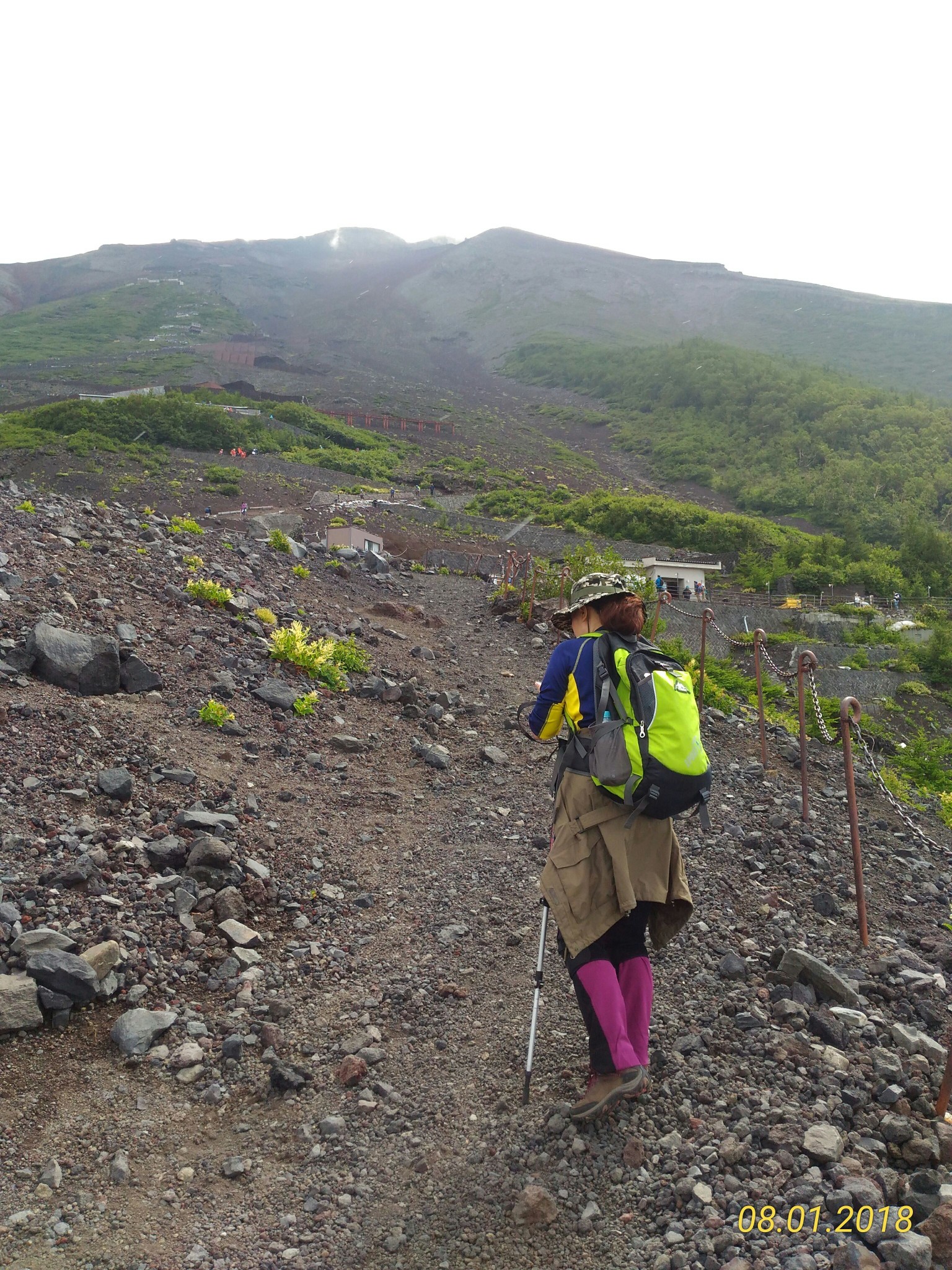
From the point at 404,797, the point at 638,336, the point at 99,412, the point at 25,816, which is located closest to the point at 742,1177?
the point at 25,816

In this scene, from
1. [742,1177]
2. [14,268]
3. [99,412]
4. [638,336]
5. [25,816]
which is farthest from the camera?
[14,268]

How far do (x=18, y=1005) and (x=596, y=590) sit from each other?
2.85 m

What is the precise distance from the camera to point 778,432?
7956 centimetres

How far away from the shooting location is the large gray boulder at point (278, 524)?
20.0 metres

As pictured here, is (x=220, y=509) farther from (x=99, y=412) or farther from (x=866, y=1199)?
(x=866, y=1199)

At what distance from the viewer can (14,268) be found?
520 feet

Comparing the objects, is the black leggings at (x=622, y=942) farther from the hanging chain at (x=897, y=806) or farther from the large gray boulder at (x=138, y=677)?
the large gray boulder at (x=138, y=677)

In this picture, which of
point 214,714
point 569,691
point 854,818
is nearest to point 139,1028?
point 569,691

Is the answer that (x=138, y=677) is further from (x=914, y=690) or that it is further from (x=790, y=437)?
(x=790, y=437)

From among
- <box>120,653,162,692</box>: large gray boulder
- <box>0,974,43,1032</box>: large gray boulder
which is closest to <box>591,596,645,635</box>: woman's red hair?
<box>0,974,43,1032</box>: large gray boulder

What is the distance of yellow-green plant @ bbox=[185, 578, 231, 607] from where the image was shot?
10109 mm

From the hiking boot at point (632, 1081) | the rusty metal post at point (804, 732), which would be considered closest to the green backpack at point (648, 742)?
Answer: the hiking boot at point (632, 1081)

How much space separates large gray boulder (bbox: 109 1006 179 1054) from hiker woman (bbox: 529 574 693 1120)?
5.81 ft

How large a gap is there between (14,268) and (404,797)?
18593 centimetres
